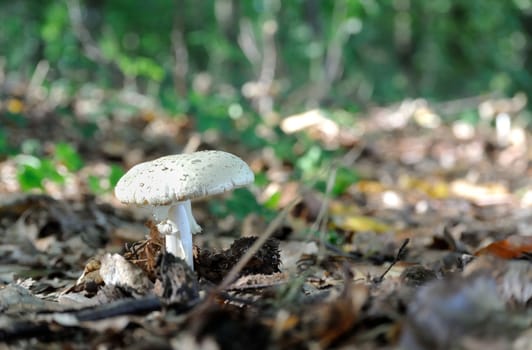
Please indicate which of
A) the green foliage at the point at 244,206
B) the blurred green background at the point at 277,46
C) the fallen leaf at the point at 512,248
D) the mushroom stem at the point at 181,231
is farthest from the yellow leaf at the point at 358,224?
the blurred green background at the point at 277,46

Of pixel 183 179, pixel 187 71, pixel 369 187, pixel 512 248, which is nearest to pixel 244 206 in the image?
pixel 512 248

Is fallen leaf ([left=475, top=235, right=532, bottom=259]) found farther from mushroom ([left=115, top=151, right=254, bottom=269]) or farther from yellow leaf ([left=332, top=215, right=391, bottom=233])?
yellow leaf ([left=332, top=215, right=391, bottom=233])

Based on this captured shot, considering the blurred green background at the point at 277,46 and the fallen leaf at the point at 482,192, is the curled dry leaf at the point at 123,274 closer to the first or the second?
the fallen leaf at the point at 482,192

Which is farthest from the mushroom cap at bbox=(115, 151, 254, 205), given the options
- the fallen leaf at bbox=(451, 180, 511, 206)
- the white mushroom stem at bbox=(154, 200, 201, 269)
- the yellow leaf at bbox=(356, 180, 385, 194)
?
the yellow leaf at bbox=(356, 180, 385, 194)

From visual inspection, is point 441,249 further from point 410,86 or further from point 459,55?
point 459,55

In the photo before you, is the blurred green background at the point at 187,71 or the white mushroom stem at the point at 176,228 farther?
the blurred green background at the point at 187,71
